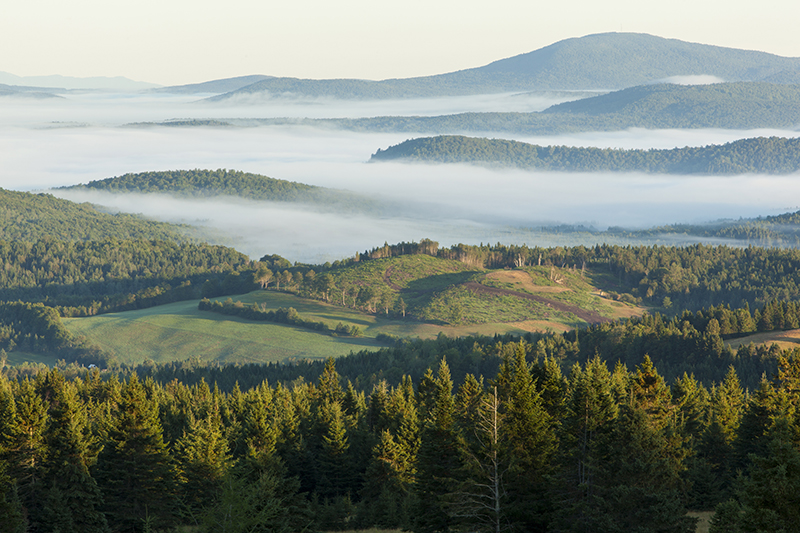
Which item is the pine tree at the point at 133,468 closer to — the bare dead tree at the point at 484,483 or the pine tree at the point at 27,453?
the pine tree at the point at 27,453

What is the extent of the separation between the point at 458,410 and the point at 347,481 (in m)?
20.9

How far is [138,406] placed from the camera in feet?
240

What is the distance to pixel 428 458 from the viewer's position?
57.6 meters

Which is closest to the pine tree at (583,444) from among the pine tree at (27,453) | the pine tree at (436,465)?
the pine tree at (436,465)

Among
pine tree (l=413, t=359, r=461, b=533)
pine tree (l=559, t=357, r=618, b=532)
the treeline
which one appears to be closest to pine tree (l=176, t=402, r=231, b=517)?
the treeline

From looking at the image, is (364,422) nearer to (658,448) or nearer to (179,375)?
(658,448)

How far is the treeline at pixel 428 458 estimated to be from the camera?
4828cm

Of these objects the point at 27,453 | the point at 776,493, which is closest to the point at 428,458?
the point at 776,493

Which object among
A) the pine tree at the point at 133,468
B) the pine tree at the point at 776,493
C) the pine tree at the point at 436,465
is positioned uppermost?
the pine tree at the point at 776,493

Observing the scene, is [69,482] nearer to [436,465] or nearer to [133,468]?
[133,468]

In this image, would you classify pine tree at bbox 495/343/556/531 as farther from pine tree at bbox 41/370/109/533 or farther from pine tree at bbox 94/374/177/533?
pine tree at bbox 41/370/109/533

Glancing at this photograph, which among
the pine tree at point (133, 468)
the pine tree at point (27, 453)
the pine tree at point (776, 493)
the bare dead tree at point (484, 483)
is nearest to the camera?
the pine tree at point (776, 493)

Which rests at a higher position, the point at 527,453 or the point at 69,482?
the point at 527,453

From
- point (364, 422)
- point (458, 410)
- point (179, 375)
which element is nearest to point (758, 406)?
point (458, 410)
